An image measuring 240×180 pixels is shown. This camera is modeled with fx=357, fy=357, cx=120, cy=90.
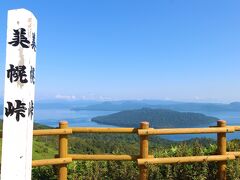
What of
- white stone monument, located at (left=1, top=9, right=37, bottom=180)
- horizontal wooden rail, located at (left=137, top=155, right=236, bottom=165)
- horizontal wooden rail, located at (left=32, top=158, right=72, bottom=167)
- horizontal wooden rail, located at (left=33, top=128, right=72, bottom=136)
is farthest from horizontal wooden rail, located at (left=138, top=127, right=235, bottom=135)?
white stone monument, located at (left=1, top=9, right=37, bottom=180)

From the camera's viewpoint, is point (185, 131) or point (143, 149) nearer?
point (143, 149)

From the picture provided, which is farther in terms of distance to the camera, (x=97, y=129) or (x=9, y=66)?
(x=97, y=129)

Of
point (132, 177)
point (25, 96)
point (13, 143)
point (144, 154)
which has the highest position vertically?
point (25, 96)

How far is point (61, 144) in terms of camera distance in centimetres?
776

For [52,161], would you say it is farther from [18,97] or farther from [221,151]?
[221,151]

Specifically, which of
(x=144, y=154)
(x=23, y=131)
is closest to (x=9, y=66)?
(x=23, y=131)

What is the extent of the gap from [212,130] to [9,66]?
4.75 meters

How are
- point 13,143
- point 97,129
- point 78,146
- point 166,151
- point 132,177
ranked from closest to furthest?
point 13,143
point 97,129
point 132,177
point 166,151
point 78,146

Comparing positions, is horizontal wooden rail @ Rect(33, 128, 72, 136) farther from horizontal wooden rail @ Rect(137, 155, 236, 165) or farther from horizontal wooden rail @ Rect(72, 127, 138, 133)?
horizontal wooden rail @ Rect(137, 155, 236, 165)

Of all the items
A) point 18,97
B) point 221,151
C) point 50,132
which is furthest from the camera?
point 221,151

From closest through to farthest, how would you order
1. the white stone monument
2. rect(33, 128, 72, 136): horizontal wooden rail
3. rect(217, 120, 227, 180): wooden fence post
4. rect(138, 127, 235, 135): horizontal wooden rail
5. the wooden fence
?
the white stone monument → rect(33, 128, 72, 136): horizontal wooden rail → the wooden fence → rect(138, 127, 235, 135): horizontal wooden rail → rect(217, 120, 227, 180): wooden fence post

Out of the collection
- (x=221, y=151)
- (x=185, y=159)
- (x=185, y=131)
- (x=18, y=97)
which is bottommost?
(x=185, y=159)

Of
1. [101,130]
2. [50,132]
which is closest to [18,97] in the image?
[50,132]

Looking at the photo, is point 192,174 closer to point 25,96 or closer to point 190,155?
point 190,155
